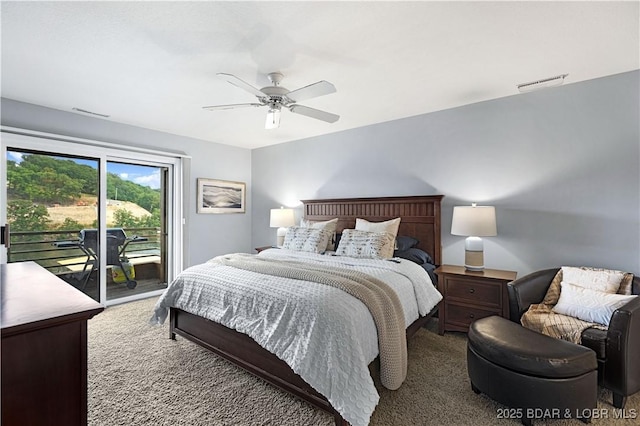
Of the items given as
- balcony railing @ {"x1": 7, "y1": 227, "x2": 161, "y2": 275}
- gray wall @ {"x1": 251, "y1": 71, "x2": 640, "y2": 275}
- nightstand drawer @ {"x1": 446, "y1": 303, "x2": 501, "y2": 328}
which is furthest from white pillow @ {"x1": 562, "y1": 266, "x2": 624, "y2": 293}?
balcony railing @ {"x1": 7, "y1": 227, "x2": 161, "y2": 275}

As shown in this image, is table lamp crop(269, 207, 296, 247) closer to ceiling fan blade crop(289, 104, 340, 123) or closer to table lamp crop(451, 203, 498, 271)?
ceiling fan blade crop(289, 104, 340, 123)

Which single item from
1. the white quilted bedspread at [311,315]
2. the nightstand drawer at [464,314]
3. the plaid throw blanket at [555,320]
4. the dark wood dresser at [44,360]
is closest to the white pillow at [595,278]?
the plaid throw blanket at [555,320]

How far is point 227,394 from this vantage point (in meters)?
2.14

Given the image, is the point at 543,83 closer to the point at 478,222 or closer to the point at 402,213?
the point at 478,222

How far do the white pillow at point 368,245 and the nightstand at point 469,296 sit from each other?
0.58 meters

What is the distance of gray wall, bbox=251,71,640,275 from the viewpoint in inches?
105

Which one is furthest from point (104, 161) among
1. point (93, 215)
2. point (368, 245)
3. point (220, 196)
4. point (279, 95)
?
point (368, 245)

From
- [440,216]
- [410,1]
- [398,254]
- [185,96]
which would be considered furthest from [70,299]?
[440,216]

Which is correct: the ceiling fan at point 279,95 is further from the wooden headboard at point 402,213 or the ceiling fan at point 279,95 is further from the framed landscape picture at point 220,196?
the framed landscape picture at point 220,196

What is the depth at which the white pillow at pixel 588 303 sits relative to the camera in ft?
6.98

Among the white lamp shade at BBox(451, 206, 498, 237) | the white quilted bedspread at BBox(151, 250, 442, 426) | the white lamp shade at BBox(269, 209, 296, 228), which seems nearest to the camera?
the white quilted bedspread at BBox(151, 250, 442, 426)

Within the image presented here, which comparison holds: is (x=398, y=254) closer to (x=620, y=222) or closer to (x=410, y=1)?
(x=620, y=222)

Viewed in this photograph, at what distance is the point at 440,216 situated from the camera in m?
3.57

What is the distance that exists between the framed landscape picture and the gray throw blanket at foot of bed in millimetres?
3115
